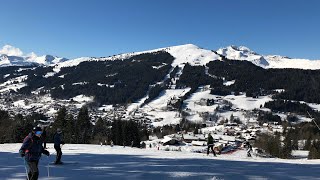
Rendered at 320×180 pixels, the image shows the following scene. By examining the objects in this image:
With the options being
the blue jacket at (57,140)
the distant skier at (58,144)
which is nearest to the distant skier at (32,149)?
the distant skier at (58,144)

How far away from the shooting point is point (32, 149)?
12.8m

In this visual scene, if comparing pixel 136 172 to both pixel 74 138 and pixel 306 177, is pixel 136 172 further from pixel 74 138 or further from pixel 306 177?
pixel 74 138

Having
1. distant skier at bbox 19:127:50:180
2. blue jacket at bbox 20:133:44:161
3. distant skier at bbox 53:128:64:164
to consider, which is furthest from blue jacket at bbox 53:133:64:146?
blue jacket at bbox 20:133:44:161

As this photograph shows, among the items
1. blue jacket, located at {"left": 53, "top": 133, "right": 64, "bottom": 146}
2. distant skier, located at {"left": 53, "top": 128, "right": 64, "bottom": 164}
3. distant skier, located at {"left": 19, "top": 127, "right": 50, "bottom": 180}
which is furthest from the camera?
blue jacket, located at {"left": 53, "top": 133, "right": 64, "bottom": 146}

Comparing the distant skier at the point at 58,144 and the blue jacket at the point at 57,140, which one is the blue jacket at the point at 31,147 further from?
the blue jacket at the point at 57,140

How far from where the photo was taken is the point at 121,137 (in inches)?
3656

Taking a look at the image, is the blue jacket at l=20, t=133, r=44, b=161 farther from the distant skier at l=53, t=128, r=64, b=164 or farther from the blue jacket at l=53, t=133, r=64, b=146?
the blue jacket at l=53, t=133, r=64, b=146

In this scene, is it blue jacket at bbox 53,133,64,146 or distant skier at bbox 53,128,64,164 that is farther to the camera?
blue jacket at bbox 53,133,64,146

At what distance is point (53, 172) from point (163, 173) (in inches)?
194

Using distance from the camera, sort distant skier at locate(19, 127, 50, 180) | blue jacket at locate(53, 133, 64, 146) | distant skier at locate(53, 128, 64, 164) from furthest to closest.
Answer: blue jacket at locate(53, 133, 64, 146), distant skier at locate(53, 128, 64, 164), distant skier at locate(19, 127, 50, 180)

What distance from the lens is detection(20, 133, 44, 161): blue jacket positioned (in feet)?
41.8

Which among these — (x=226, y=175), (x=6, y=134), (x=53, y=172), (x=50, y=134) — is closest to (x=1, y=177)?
(x=53, y=172)

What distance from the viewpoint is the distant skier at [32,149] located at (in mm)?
12688

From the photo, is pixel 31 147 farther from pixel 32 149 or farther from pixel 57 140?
pixel 57 140
